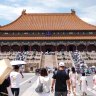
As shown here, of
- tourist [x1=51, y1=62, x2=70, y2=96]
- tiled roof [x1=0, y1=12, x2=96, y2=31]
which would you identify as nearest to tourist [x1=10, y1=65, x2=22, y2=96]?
tourist [x1=51, y1=62, x2=70, y2=96]

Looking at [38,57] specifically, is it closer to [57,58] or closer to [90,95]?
[57,58]

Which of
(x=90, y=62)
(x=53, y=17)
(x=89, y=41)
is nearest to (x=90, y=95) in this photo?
(x=90, y=62)

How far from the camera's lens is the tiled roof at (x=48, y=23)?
254 ft

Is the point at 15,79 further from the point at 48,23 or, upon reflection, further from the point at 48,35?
the point at 48,23

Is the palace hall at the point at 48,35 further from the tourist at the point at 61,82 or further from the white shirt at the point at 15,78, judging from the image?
the tourist at the point at 61,82

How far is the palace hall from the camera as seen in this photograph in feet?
248

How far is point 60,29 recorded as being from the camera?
76.2 m

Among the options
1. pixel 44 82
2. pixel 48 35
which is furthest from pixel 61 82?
pixel 48 35

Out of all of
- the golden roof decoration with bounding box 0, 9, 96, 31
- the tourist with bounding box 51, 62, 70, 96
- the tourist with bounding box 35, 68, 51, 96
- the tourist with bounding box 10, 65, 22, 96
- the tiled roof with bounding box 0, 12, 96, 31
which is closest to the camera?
the tourist with bounding box 35, 68, 51, 96

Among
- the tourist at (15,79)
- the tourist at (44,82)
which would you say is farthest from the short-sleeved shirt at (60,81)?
the tourist at (15,79)

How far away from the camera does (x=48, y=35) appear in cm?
7662

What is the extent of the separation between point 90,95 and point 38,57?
43.2m

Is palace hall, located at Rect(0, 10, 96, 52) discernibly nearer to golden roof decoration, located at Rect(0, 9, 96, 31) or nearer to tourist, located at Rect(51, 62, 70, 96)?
golden roof decoration, located at Rect(0, 9, 96, 31)

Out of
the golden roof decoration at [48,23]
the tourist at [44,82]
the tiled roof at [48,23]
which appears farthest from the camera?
the tiled roof at [48,23]
